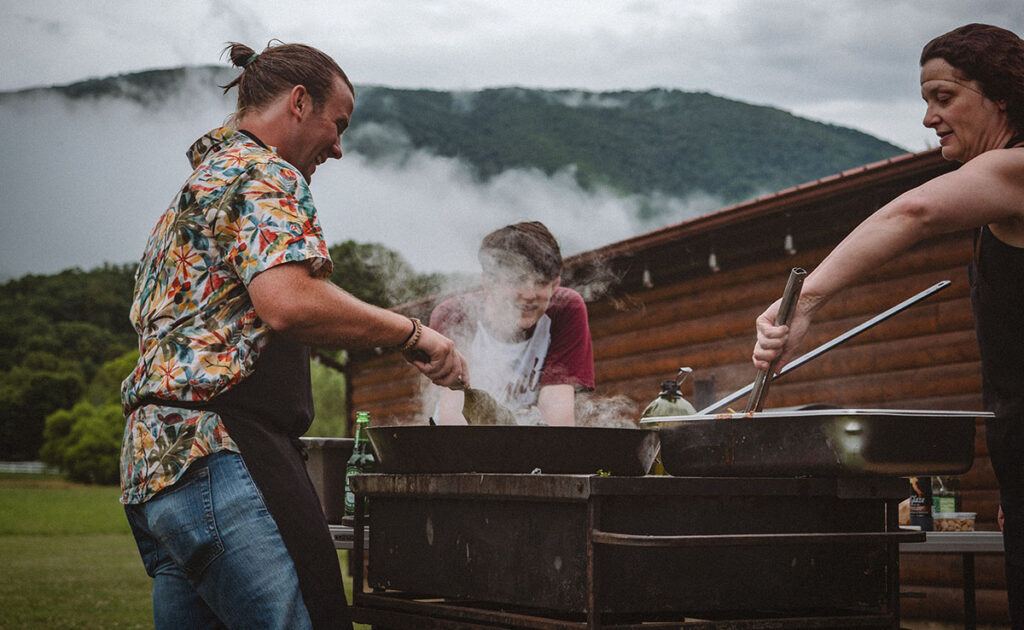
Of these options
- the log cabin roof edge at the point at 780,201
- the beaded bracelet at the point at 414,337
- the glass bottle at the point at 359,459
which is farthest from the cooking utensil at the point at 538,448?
the log cabin roof edge at the point at 780,201

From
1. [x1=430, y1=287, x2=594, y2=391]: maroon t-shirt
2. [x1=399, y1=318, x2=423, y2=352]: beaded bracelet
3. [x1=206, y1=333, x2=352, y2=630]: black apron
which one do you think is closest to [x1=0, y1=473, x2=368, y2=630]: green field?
[x1=430, y1=287, x2=594, y2=391]: maroon t-shirt

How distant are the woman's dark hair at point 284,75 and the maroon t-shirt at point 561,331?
163 cm

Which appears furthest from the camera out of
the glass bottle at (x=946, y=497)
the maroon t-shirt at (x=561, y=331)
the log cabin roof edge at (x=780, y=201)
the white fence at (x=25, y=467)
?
the white fence at (x=25, y=467)

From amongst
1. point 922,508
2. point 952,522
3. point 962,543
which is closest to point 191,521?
point 962,543

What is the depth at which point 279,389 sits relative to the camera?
1888 mm

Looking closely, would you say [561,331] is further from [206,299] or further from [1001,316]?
[206,299]

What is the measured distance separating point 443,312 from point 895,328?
4.94 m

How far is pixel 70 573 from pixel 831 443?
14010 millimetres

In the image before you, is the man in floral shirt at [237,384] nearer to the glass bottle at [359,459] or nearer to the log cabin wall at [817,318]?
the glass bottle at [359,459]

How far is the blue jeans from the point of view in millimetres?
1751

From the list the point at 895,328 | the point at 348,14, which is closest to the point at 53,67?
the point at 348,14

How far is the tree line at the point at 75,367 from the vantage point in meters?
48.8

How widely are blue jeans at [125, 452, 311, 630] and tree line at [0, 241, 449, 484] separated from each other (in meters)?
44.8

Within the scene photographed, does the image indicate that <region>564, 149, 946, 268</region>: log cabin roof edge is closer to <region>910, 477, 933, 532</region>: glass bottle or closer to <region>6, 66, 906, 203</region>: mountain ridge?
<region>910, 477, 933, 532</region>: glass bottle
